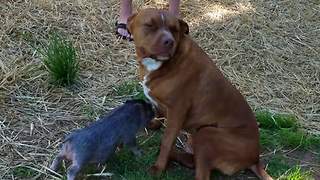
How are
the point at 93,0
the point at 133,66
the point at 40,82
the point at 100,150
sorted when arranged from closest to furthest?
1. the point at 100,150
2. the point at 40,82
3. the point at 133,66
4. the point at 93,0

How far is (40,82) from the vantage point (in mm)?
4562

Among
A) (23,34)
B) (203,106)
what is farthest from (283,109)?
(23,34)

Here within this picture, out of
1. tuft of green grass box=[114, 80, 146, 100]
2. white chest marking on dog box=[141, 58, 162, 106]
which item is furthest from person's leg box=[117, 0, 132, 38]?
white chest marking on dog box=[141, 58, 162, 106]

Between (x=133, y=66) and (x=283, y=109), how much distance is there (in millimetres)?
1331

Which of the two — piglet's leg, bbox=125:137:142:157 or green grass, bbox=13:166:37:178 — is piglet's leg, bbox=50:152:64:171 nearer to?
green grass, bbox=13:166:37:178

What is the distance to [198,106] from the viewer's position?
3654 mm

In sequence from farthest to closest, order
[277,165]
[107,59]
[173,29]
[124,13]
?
1. [124,13]
2. [107,59]
3. [277,165]
4. [173,29]

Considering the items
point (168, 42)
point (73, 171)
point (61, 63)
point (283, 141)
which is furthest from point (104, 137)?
point (283, 141)

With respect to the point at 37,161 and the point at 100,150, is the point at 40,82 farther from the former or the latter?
the point at 100,150

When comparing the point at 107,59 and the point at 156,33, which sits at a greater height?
the point at 156,33

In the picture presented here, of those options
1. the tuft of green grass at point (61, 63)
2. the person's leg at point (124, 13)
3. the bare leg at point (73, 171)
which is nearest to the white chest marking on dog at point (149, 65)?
the bare leg at point (73, 171)

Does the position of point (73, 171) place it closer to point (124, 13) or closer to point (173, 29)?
point (173, 29)

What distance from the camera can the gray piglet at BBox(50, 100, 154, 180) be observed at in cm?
339

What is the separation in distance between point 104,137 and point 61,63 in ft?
3.79
